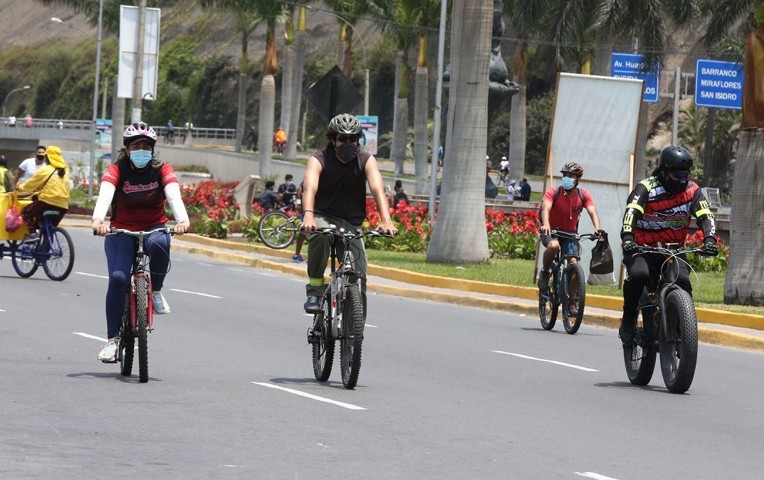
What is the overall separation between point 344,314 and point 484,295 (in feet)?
38.5

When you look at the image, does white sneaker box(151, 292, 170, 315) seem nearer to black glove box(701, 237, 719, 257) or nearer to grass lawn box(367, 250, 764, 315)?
black glove box(701, 237, 719, 257)

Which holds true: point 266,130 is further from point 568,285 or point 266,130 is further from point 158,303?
point 158,303

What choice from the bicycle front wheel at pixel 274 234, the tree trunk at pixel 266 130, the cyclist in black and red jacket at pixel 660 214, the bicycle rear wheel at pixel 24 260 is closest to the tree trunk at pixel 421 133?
the tree trunk at pixel 266 130

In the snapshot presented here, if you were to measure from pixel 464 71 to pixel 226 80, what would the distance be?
9035cm

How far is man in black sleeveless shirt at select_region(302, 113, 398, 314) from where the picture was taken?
11.0 metres

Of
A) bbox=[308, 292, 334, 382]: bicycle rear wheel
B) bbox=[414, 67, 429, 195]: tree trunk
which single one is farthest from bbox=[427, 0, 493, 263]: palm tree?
bbox=[414, 67, 429, 195]: tree trunk

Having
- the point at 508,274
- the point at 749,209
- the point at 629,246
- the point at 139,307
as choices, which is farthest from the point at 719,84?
the point at 139,307

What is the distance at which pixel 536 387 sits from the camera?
39.9 feet

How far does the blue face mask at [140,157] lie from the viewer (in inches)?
435

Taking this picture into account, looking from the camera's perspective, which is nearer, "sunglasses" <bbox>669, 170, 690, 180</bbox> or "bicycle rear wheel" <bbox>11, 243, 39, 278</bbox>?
"sunglasses" <bbox>669, 170, 690, 180</bbox>

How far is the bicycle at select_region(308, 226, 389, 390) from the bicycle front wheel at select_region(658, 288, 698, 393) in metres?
2.32

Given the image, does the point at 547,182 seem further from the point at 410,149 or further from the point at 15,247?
the point at 410,149

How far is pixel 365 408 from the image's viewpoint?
10.2 metres

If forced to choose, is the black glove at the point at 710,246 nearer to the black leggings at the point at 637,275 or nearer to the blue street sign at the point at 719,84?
the black leggings at the point at 637,275
